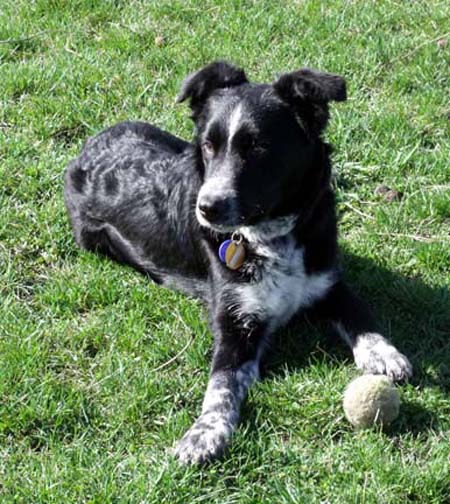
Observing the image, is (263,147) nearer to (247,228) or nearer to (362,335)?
(247,228)

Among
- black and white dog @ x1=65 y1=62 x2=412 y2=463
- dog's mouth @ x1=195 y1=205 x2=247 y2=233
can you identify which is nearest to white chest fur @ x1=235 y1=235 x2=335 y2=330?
→ black and white dog @ x1=65 y1=62 x2=412 y2=463

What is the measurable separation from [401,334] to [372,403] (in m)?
0.77

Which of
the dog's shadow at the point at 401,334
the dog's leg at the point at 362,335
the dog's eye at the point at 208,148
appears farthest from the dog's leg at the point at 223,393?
the dog's eye at the point at 208,148

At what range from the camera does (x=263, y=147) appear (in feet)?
13.0

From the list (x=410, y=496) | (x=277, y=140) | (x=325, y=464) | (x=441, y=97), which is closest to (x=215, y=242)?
(x=277, y=140)

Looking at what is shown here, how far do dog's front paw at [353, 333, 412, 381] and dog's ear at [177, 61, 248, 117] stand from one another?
1303mm

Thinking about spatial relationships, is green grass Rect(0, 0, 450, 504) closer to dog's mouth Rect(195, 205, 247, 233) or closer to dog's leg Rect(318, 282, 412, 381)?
dog's leg Rect(318, 282, 412, 381)

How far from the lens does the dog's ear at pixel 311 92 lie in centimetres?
388

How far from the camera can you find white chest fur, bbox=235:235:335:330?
4.21 metres

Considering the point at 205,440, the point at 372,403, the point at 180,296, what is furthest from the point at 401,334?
the point at 205,440

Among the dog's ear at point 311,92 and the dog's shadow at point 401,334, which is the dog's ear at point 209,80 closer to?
the dog's ear at point 311,92

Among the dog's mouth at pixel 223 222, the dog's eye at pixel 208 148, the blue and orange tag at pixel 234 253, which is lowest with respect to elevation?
the blue and orange tag at pixel 234 253

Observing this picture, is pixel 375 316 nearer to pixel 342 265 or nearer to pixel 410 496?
pixel 342 265

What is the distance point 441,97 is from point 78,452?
3454mm
